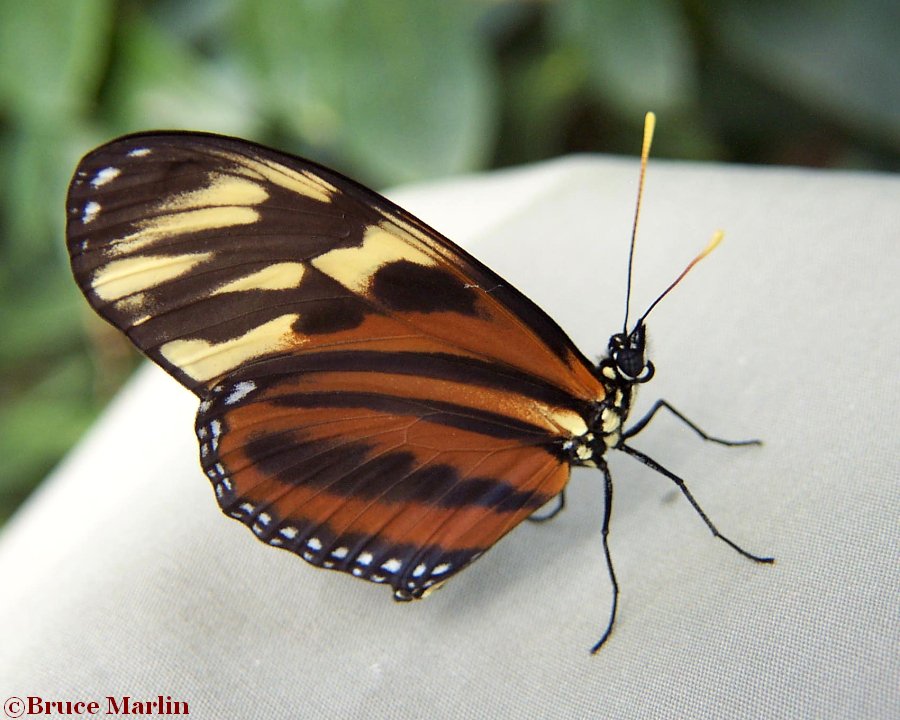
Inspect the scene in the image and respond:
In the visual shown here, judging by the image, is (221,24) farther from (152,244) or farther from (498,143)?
(152,244)

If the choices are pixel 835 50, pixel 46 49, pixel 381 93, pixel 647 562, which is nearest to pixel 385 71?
pixel 381 93

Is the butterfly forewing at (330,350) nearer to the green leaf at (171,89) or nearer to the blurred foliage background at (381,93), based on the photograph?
the blurred foliage background at (381,93)

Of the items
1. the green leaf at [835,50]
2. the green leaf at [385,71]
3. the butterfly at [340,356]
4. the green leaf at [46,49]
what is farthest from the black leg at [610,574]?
the green leaf at [46,49]

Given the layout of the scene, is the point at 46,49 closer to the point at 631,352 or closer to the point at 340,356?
the point at 340,356

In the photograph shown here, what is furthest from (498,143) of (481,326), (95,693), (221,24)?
(95,693)

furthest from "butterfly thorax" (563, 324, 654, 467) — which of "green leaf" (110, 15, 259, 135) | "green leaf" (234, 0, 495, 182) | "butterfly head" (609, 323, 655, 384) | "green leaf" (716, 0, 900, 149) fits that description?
"green leaf" (110, 15, 259, 135)

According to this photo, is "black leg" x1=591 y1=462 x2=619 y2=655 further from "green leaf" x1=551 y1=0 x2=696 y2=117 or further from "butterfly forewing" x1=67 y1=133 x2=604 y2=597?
"green leaf" x1=551 y1=0 x2=696 y2=117

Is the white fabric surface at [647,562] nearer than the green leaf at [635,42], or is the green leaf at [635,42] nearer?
the white fabric surface at [647,562]
